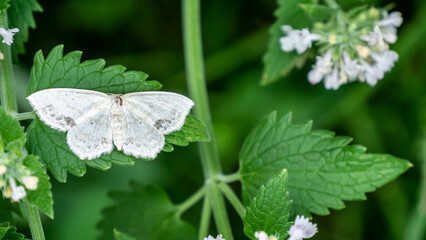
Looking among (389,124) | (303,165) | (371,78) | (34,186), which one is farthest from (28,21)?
(389,124)

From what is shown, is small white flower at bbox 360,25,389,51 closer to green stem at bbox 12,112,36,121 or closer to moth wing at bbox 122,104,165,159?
moth wing at bbox 122,104,165,159

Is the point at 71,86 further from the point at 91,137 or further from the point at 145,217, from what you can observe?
the point at 145,217

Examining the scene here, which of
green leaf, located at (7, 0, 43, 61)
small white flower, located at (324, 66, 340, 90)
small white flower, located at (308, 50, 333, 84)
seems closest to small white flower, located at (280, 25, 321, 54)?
small white flower, located at (308, 50, 333, 84)

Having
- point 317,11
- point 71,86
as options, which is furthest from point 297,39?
point 71,86

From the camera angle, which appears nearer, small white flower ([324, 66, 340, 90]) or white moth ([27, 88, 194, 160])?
white moth ([27, 88, 194, 160])

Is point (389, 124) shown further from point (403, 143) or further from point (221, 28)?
point (221, 28)
